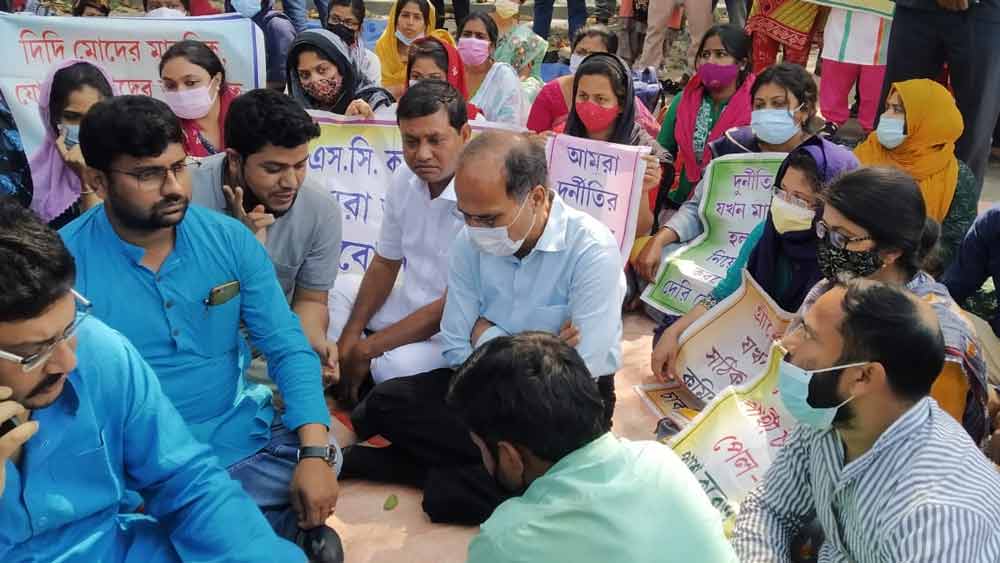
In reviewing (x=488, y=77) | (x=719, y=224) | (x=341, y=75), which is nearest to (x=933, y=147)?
(x=719, y=224)

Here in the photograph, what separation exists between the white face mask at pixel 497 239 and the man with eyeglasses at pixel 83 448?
4.09 feet

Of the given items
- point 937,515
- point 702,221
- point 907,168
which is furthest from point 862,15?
point 937,515

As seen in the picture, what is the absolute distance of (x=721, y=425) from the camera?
326cm

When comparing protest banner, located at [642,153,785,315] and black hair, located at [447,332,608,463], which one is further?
protest banner, located at [642,153,785,315]

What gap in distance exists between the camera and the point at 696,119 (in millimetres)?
5609

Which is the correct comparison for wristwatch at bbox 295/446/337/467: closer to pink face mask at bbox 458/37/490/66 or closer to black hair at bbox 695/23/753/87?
black hair at bbox 695/23/753/87

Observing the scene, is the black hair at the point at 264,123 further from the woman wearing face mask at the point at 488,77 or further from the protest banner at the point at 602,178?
the woman wearing face mask at the point at 488,77

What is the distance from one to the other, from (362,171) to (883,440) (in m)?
3.23

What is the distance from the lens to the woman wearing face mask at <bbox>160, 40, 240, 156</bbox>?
463 centimetres

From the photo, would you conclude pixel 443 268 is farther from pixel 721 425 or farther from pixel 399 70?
pixel 399 70

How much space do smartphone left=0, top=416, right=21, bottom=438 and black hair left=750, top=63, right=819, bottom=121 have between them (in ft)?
13.1

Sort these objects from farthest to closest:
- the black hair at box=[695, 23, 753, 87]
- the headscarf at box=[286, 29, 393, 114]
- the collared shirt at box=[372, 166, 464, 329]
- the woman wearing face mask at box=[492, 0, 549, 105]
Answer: the woman wearing face mask at box=[492, 0, 549, 105] → the black hair at box=[695, 23, 753, 87] → the headscarf at box=[286, 29, 393, 114] → the collared shirt at box=[372, 166, 464, 329]

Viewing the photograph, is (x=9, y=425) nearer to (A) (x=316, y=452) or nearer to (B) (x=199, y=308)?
(B) (x=199, y=308)

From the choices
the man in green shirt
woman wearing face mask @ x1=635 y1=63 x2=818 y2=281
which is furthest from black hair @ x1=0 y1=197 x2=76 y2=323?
woman wearing face mask @ x1=635 y1=63 x2=818 y2=281
